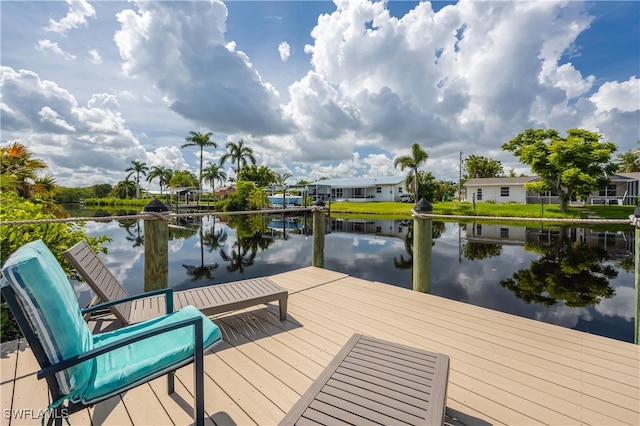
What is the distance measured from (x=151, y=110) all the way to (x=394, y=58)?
32.2 ft

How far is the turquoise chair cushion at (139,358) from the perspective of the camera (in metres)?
1.32

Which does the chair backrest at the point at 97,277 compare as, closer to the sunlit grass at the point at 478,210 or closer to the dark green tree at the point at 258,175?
the sunlit grass at the point at 478,210

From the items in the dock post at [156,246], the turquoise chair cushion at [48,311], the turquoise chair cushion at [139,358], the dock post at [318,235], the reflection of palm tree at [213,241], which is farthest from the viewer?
the reflection of palm tree at [213,241]

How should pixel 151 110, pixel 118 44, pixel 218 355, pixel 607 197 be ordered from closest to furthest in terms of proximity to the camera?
pixel 218 355
pixel 118 44
pixel 151 110
pixel 607 197

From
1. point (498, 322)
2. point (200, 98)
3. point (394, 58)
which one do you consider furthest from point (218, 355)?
point (200, 98)

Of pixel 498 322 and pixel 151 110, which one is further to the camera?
pixel 151 110

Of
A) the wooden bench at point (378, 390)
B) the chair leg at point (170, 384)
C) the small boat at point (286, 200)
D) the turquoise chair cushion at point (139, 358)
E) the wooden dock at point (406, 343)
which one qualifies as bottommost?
the wooden dock at point (406, 343)

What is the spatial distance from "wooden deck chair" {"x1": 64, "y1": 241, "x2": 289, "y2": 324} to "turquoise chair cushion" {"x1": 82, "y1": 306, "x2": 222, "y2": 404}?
1.87ft

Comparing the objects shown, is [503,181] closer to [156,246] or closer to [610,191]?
[610,191]

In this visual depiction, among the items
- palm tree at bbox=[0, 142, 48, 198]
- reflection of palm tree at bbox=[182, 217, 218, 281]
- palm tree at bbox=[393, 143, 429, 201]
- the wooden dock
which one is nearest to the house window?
palm tree at bbox=[393, 143, 429, 201]

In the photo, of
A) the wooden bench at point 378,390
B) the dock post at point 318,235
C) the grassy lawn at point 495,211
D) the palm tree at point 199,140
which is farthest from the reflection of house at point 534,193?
the palm tree at point 199,140

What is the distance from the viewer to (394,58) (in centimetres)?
1276

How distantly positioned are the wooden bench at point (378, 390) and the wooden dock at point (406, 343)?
18.6 inches

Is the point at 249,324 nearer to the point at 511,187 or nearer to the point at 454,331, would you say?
the point at 454,331
